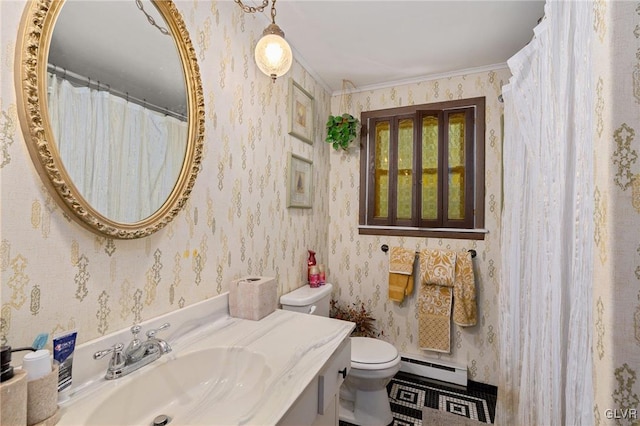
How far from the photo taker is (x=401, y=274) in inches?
89.4

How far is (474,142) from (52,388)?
8.35 feet

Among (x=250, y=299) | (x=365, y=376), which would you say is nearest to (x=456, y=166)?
(x=365, y=376)

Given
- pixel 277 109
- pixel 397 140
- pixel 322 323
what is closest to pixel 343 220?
pixel 397 140

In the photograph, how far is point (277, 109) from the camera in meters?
1.79

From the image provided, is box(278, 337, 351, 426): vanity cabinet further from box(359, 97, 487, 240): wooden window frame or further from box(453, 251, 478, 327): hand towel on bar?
box(359, 97, 487, 240): wooden window frame

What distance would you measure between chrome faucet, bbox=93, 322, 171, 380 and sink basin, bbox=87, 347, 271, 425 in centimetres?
3

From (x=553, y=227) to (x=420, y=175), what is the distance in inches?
55.8

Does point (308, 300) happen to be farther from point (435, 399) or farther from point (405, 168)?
point (405, 168)

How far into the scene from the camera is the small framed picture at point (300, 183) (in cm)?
193

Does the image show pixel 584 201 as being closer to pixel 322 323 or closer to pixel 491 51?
pixel 322 323

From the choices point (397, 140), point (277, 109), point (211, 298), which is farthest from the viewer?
point (397, 140)

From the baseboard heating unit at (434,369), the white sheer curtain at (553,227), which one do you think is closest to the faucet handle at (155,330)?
the white sheer curtain at (553,227)

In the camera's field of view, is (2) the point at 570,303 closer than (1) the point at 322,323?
Yes

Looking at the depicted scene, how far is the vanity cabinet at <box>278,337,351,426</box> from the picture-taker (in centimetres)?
80
